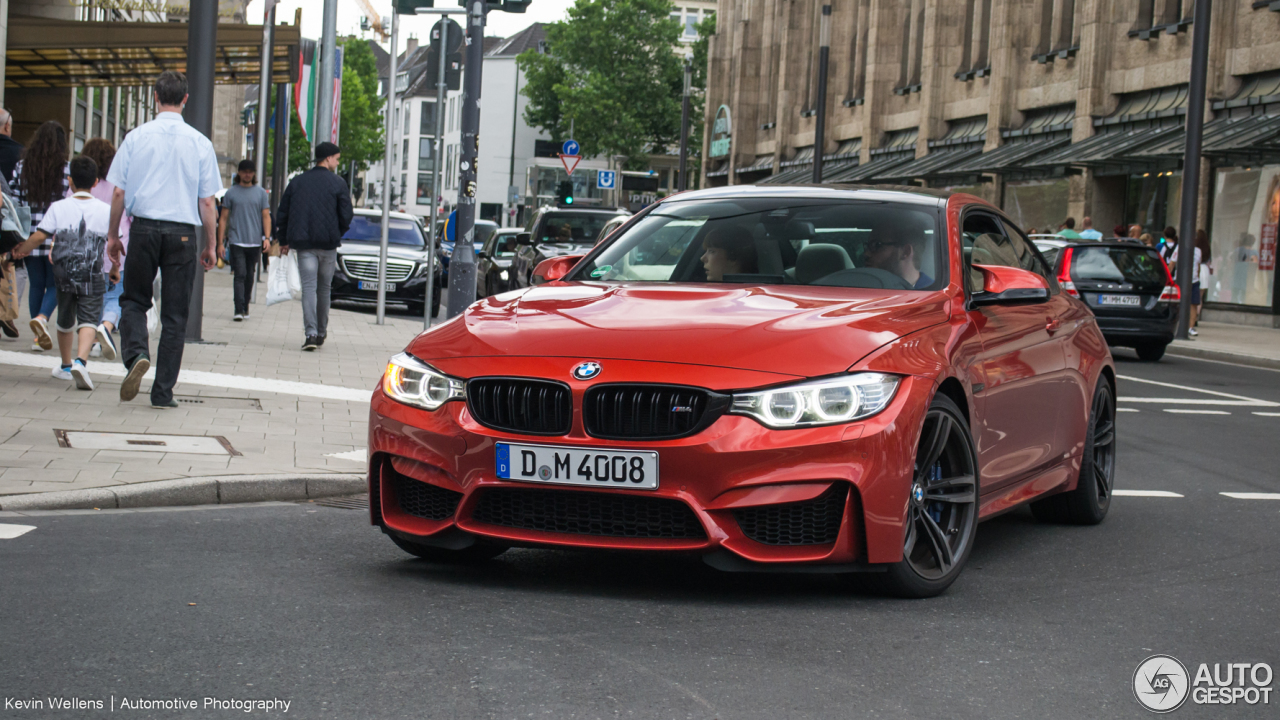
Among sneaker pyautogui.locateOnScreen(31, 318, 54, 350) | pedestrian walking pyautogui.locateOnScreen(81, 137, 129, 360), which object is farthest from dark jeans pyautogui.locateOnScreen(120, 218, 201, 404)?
sneaker pyautogui.locateOnScreen(31, 318, 54, 350)

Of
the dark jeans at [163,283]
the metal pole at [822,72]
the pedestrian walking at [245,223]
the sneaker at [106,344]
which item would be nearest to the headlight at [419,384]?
the dark jeans at [163,283]

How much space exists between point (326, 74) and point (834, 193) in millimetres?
18436

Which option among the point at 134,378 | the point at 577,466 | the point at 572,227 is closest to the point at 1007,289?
the point at 577,466

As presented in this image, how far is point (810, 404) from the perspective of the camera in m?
4.86

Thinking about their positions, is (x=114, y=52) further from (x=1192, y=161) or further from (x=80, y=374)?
(x=1192, y=161)

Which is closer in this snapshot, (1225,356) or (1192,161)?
(1225,356)

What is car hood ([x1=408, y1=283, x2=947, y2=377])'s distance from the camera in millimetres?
4973

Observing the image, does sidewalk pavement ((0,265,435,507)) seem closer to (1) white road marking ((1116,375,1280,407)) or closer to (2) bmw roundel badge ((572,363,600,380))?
(2) bmw roundel badge ((572,363,600,380))

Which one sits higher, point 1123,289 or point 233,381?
point 1123,289

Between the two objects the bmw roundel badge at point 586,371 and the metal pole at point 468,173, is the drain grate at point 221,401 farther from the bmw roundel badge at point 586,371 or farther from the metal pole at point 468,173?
the bmw roundel badge at point 586,371

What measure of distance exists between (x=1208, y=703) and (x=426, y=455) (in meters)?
2.45

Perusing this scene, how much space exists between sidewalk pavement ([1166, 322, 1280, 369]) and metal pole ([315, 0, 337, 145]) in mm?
12626

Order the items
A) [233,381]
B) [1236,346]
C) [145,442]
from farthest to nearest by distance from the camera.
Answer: [1236,346]
[233,381]
[145,442]

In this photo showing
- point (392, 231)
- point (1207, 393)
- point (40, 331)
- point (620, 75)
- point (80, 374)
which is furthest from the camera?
point (620, 75)
